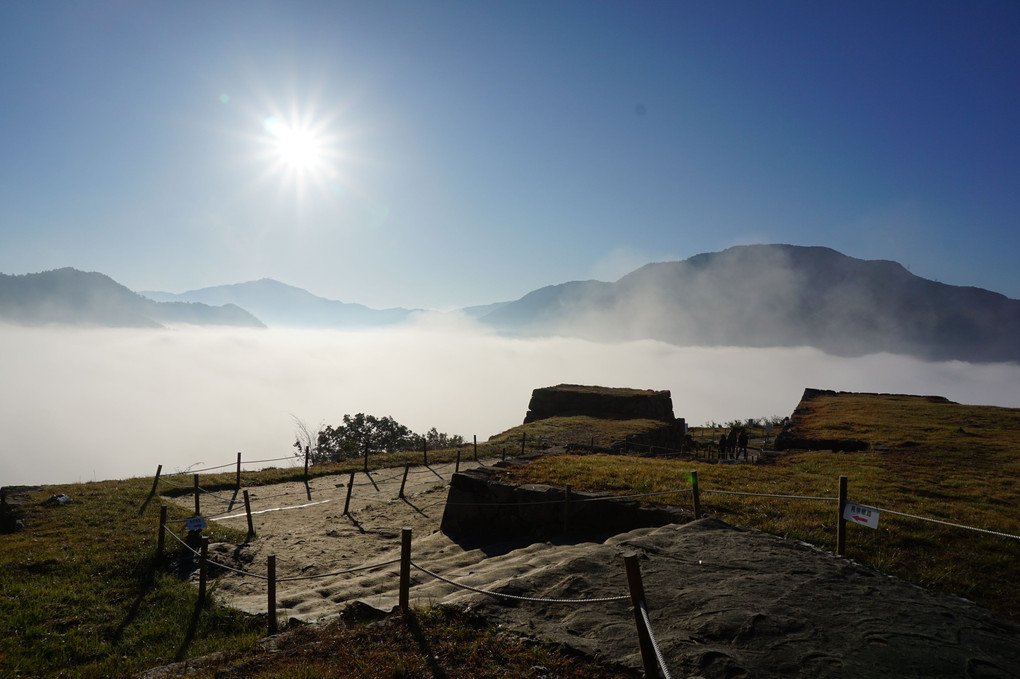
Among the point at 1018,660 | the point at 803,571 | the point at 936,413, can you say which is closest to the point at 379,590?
the point at 803,571

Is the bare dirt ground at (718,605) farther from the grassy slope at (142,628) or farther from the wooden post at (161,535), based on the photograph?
the wooden post at (161,535)

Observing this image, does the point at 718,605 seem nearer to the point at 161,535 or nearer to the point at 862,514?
the point at 862,514

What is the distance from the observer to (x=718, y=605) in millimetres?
6324

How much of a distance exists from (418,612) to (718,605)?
402 cm

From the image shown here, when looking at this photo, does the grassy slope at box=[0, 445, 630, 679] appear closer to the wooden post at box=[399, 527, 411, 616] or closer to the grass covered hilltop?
the grass covered hilltop

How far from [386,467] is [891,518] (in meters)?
23.3

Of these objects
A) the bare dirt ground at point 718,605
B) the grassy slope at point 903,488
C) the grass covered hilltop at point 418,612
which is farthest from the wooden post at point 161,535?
the grassy slope at point 903,488

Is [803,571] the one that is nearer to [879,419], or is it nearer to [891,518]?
[891,518]

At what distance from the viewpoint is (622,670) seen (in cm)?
529

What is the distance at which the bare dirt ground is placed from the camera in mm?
5180

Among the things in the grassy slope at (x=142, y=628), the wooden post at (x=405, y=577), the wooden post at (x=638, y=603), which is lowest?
the grassy slope at (x=142, y=628)

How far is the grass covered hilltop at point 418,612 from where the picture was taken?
251 inches

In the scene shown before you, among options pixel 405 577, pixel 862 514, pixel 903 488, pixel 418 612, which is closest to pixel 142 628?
pixel 405 577

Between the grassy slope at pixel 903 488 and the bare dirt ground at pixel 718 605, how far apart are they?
1139 millimetres
